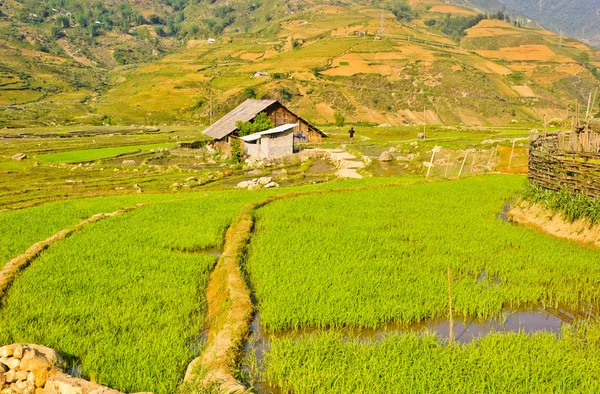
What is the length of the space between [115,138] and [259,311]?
42.1 meters

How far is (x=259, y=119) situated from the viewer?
113 ft

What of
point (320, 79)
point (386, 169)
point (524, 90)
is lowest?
point (524, 90)

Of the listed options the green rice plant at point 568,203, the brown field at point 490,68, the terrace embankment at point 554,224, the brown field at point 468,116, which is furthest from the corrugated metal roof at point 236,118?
the brown field at point 490,68

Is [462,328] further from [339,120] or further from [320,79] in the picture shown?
[320,79]

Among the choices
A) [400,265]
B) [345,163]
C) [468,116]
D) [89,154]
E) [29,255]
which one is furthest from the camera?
[468,116]

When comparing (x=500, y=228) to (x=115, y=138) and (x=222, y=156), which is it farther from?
(x=115, y=138)

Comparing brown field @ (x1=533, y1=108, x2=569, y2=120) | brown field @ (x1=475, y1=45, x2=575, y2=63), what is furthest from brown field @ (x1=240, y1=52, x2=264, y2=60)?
brown field @ (x1=533, y1=108, x2=569, y2=120)

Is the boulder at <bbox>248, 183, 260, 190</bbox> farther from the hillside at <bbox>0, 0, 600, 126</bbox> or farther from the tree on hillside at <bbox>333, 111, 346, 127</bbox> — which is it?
the hillside at <bbox>0, 0, 600, 126</bbox>

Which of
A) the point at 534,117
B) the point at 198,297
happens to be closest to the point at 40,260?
the point at 198,297

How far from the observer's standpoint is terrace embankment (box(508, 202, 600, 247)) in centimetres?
1095

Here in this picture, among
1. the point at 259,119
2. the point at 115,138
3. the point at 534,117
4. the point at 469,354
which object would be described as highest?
the point at 469,354

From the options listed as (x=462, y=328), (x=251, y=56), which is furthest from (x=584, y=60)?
(x=462, y=328)

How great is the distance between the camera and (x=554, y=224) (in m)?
12.0

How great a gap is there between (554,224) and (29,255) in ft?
40.3
